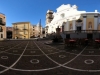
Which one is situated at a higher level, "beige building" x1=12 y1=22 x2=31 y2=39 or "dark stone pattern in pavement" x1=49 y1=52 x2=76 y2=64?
"beige building" x1=12 y1=22 x2=31 y2=39

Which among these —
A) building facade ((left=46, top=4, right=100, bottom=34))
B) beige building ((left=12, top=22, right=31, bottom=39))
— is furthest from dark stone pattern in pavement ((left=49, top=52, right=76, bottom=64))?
beige building ((left=12, top=22, right=31, bottom=39))

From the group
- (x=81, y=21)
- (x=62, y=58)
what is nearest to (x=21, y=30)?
(x=81, y=21)

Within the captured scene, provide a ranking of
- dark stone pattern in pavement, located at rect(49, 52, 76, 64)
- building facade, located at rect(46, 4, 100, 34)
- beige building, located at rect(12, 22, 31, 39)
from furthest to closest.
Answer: beige building, located at rect(12, 22, 31, 39), building facade, located at rect(46, 4, 100, 34), dark stone pattern in pavement, located at rect(49, 52, 76, 64)

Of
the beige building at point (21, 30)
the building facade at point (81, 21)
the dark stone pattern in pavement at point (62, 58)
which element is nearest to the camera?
the dark stone pattern in pavement at point (62, 58)

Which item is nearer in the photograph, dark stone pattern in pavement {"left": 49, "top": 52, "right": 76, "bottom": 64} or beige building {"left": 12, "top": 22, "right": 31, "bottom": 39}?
dark stone pattern in pavement {"left": 49, "top": 52, "right": 76, "bottom": 64}

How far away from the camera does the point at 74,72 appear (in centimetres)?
486

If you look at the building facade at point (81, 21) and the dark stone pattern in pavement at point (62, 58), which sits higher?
the building facade at point (81, 21)

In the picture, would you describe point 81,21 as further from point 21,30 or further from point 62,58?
point 21,30

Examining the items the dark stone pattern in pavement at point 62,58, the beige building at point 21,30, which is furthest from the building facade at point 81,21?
the beige building at point 21,30

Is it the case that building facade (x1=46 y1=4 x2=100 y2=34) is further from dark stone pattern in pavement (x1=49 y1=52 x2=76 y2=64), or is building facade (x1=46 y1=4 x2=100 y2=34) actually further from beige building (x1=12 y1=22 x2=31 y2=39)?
beige building (x1=12 y1=22 x2=31 y2=39)

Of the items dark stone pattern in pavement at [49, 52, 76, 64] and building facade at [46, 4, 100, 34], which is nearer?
dark stone pattern in pavement at [49, 52, 76, 64]

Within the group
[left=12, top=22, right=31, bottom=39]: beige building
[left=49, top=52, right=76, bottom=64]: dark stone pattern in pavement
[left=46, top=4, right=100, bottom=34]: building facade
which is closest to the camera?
[left=49, top=52, right=76, bottom=64]: dark stone pattern in pavement

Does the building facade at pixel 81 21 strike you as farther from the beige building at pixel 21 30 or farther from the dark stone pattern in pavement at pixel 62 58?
the beige building at pixel 21 30

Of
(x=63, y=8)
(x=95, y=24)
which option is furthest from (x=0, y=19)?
(x=95, y=24)
